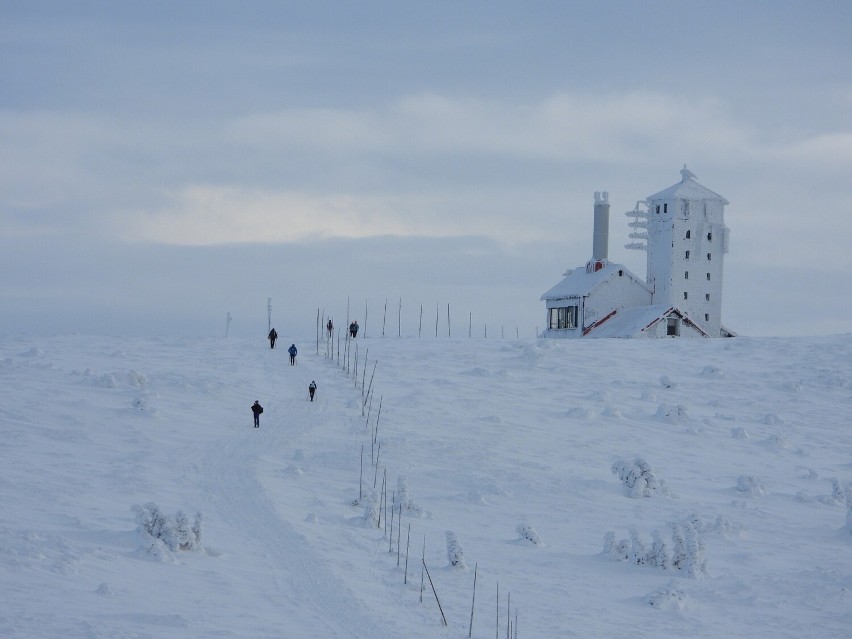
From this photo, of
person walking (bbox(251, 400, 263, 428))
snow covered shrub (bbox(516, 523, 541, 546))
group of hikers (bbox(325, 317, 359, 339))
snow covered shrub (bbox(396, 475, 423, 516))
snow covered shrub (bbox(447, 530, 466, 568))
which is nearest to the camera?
snow covered shrub (bbox(447, 530, 466, 568))

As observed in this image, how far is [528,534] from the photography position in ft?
76.2

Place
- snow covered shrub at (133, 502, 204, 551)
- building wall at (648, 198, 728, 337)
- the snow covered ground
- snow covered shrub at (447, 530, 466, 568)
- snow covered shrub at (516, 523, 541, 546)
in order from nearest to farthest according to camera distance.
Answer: the snow covered ground
snow covered shrub at (133, 502, 204, 551)
snow covered shrub at (447, 530, 466, 568)
snow covered shrub at (516, 523, 541, 546)
building wall at (648, 198, 728, 337)

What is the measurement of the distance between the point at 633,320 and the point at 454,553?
4495 centimetres

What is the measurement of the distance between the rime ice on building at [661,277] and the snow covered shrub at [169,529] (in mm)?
47017

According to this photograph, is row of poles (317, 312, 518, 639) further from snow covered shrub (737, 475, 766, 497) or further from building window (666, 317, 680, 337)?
building window (666, 317, 680, 337)

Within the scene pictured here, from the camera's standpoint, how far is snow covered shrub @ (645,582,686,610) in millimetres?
19719

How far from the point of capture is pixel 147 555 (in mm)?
19016

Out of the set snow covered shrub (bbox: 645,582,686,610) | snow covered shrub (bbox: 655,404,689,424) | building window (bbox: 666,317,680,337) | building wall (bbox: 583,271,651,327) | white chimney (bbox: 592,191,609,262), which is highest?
white chimney (bbox: 592,191,609,262)

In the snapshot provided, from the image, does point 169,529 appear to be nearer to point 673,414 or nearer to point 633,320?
point 673,414

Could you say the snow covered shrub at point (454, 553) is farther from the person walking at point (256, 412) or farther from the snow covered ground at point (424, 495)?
the person walking at point (256, 412)

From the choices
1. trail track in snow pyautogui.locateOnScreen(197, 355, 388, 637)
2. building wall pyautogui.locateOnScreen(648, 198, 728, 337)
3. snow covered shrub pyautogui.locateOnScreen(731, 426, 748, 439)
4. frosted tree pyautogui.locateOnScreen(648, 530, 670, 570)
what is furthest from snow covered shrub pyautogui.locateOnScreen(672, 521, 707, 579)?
building wall pyautogui.locateOnScreen(648, 198, 728, 337)

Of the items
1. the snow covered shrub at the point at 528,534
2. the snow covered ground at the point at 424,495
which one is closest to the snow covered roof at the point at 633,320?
the snow covered ground at the point at 424,495

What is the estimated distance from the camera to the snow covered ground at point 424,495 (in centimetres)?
1777

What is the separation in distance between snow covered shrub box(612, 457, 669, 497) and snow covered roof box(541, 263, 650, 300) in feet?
121
